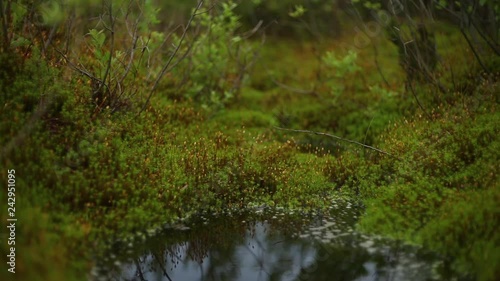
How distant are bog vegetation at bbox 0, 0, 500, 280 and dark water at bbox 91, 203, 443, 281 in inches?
12.3

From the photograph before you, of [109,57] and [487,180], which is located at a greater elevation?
[109,57]

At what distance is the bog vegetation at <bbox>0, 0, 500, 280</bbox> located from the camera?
611 cm

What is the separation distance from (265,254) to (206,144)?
2.88 meters

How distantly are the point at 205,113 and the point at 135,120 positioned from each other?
230 cm

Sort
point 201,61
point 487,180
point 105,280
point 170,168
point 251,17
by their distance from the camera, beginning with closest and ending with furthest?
point 105,280 → point 487,180 → point 170,168 → point 201,61 → point 251,17

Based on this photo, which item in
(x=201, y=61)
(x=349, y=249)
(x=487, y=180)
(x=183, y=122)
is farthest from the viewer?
(x=201, y=61)

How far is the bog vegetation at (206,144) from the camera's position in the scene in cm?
611

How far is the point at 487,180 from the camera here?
6.77 m

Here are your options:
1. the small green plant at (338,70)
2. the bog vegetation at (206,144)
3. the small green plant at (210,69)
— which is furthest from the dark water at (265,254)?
the small green plant at (338,70)

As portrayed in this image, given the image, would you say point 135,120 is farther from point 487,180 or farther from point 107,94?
point 487,180

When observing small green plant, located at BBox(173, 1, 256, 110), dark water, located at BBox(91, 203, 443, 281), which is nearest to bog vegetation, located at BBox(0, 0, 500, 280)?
small green plant, located at BBox(173, 1, 256, 110)

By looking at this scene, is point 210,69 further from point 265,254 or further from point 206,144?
point 265,254

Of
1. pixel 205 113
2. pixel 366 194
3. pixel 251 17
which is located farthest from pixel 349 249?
pixel 251 17

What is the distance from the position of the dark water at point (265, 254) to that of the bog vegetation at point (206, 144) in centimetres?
31
